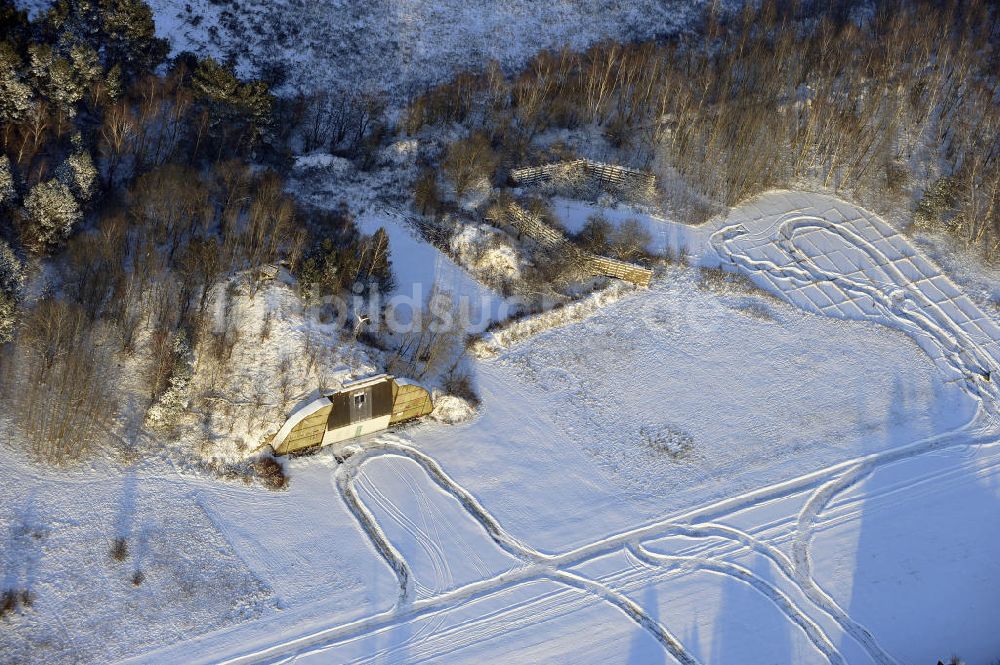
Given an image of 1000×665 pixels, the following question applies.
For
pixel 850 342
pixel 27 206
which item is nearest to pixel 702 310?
pixel 850 342

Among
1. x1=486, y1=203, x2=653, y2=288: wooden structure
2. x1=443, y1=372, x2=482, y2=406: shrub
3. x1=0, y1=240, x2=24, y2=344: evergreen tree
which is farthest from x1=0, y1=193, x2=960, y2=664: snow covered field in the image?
x1=0, y1=240, x2=24, y2=344: evergreen tree

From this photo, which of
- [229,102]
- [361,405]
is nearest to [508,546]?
[361,405]

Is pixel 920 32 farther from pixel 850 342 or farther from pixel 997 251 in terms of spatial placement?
pixel 850 342

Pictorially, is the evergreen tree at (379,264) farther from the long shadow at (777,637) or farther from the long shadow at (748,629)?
the long shadow at (777,637)

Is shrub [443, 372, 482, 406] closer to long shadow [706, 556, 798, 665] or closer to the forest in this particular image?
the forest

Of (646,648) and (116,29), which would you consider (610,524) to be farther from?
(116,29)
